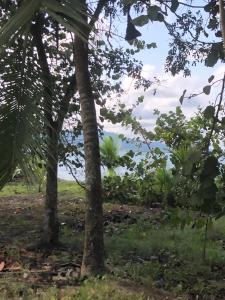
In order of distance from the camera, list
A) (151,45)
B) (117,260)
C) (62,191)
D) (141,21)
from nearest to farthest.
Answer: (141,21) < (117,260) < (151,45) < (62,191)

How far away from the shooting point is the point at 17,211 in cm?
953

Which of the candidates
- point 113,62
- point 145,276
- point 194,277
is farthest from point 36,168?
point 113,62

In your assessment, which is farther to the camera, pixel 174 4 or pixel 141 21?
pixel 174 4

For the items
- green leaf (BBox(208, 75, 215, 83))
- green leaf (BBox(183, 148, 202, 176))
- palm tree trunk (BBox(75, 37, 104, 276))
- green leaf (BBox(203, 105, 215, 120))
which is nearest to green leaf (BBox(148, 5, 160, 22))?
green leaf (BBox(208, 75, 215, 83))

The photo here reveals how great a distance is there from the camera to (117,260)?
6137 mm

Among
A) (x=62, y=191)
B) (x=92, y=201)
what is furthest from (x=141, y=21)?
(x=62, y=191)

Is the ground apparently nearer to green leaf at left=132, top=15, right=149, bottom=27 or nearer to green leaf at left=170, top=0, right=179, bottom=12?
green leaf at left=132, top=15, right=149, bottom=27

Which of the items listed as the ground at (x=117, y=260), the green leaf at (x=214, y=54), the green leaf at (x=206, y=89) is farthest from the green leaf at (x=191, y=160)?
the ground at (x=117, y=260)

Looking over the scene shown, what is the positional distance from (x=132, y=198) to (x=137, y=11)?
5.89 metres

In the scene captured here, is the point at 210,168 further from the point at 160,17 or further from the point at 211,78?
the point at 160,17

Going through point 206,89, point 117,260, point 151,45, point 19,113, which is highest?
point 151,45

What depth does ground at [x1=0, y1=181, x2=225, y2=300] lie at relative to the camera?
15.7 ft

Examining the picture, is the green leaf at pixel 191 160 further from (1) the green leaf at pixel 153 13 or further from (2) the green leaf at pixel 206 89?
(1) the green leaf at pixel 153 13

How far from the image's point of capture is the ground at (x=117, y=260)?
4785 millimetres
